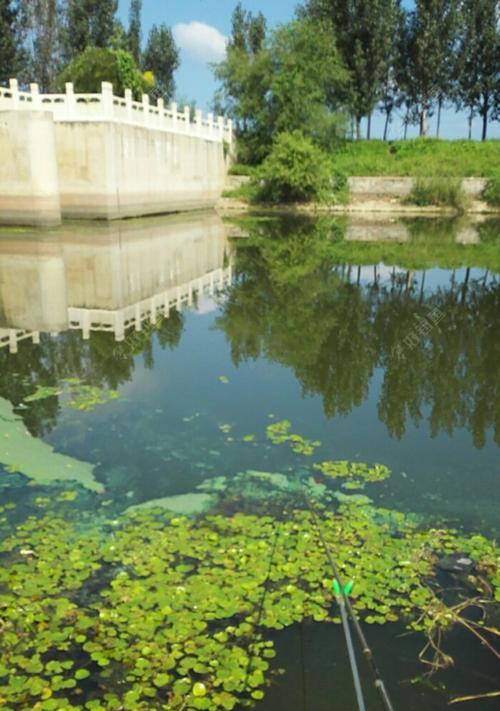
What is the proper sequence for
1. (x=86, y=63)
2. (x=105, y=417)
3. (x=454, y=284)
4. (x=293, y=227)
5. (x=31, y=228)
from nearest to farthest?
(x=105, y=417)
(x=454, y=284)
(x=31, y=228)
(x=293, y=227)
(x=86, y=63)

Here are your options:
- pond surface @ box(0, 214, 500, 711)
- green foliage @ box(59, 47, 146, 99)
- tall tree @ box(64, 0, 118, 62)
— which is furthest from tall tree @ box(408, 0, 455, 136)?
pond surface @ box(0, 214, 500, 711)

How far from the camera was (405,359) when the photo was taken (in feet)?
23.4

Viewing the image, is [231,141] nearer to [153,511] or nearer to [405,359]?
[405,359]

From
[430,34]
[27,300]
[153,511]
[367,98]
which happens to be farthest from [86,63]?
[153,511]

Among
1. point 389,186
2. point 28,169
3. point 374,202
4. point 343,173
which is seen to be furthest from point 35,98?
point 389,186

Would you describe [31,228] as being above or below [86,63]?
below

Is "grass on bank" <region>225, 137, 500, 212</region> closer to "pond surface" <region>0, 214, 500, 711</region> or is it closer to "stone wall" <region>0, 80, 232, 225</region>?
"stone wall" <region>0, 80, 232, 225</region>

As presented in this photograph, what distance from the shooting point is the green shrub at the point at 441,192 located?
2803 centimetres

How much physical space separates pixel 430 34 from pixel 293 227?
18.2 metres

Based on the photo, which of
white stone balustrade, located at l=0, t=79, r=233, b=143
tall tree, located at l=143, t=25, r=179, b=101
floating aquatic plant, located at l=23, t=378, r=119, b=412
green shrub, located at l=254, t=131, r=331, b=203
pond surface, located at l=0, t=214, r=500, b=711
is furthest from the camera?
tall tree, located at l=143, t=25, r=179, b=101

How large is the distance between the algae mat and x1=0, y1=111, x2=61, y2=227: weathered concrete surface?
45.7 ft

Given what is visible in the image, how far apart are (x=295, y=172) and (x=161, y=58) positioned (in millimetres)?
20768

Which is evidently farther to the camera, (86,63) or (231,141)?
(231,141)

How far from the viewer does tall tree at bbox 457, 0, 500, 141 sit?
33.6 meters
